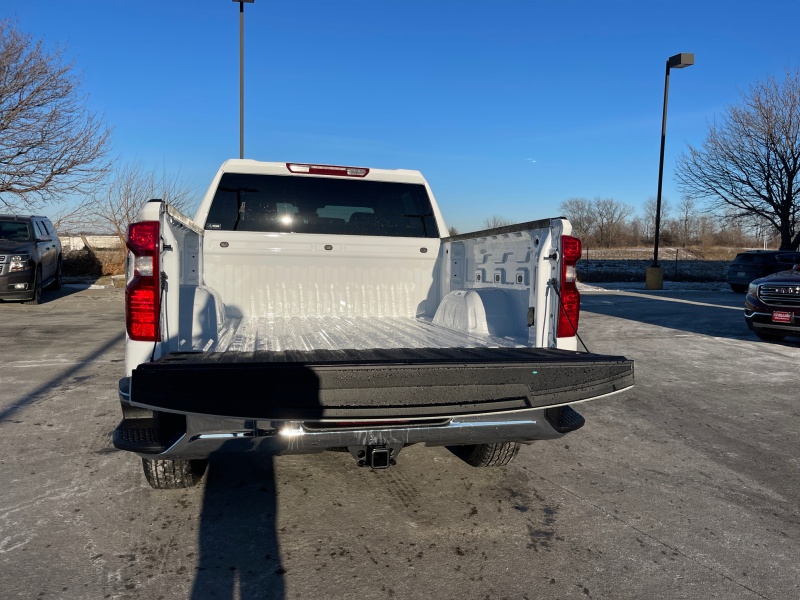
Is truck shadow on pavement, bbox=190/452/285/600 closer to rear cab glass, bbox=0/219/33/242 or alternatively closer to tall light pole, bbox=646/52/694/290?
rear cab glass, bbox=0/219/33/242

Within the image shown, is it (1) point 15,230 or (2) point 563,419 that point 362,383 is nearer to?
(2) point 563,419

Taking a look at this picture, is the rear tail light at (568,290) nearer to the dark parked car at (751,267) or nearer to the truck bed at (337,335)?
the truck bed at (337,335)

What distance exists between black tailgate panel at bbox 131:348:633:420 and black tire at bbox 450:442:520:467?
3.45 feet

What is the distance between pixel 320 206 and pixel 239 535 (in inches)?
123

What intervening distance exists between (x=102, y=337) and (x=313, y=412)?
808 cm

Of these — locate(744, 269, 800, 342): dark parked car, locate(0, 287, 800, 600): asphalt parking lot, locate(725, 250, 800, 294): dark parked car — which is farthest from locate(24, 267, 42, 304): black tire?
locate(725, 250, 800, 294): dark parked car

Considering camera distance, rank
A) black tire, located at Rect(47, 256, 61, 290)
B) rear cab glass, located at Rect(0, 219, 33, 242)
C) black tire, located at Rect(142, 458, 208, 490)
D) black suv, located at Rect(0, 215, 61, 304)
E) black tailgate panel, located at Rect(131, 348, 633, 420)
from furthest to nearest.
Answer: black tire, located at Rect(47, 256, 61, 290)
rear cab glass, located at Rect(0, 219, 33, 242)
black suv, located at Rect(0, 215, 61, 304)
black tire, located at Rect(142, 458, 208, 490)
black tailgate panel, located at Rect(131, 348, 633, 420)

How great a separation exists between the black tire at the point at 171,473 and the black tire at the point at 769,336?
933cm

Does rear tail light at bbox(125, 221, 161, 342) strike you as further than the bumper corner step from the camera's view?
No

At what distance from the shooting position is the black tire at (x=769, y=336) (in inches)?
381

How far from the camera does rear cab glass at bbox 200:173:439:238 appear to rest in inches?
205

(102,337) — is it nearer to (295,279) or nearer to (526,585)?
(295,279)

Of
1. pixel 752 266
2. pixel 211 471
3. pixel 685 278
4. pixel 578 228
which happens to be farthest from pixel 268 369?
pixel 578 228

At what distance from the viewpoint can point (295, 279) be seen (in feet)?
17.9
